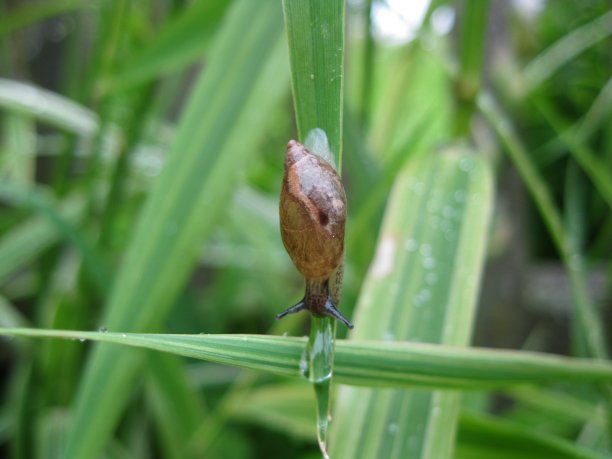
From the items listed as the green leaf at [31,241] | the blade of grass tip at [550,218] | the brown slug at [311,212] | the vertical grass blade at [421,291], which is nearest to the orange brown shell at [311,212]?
the brown slug at [311,212]

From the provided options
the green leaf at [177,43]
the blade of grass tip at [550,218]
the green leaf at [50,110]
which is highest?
the green leaf at [50,110]

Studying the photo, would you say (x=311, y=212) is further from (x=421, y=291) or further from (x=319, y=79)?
(x=421, y=291)

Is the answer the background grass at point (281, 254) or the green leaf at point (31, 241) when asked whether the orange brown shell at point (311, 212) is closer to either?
the background grass at point (281, 254)

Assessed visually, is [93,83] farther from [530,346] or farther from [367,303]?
[530,346]

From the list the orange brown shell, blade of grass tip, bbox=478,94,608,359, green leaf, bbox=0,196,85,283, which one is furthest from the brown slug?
green leaf, bbox=0,196,85,283

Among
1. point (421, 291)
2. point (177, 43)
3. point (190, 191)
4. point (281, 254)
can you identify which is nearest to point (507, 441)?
point (421, 291)

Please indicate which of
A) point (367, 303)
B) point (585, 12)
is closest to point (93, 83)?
point (367, 303)

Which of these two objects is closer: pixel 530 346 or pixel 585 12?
pixel 530 346
